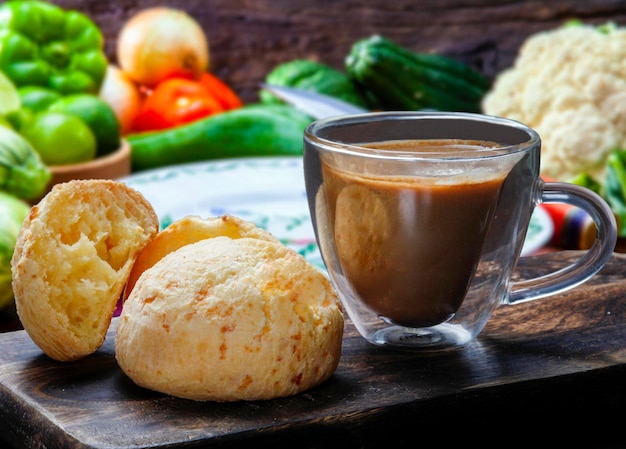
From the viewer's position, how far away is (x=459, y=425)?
0.65m

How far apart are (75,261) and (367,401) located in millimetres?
242

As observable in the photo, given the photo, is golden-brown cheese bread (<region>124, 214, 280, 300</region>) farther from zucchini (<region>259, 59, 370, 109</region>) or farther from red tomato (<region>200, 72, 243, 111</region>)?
red tomato (<region>200, 72, 243, 111</region>)

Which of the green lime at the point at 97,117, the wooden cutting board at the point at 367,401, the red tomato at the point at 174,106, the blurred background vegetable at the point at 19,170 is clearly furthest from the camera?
the red tomato at the point at 174,106

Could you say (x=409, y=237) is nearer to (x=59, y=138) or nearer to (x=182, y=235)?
(x=182, y=235)

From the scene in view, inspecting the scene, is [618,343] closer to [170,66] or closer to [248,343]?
[248,343]

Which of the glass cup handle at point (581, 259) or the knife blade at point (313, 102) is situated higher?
the glass cup handle at point (581, 259)

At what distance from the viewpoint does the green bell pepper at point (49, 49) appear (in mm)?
2023

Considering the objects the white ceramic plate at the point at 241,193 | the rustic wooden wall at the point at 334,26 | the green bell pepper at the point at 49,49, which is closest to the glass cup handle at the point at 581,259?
the white ceramic plate at the point at 241,193

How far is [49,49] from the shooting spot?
2100mm

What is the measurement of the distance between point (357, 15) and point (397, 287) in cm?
197

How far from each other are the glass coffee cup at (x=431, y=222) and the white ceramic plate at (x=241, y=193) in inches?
21.3

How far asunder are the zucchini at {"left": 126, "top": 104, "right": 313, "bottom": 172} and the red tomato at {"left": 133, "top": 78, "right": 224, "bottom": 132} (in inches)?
6.0

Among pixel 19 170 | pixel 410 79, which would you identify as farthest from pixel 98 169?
pixel 410 79

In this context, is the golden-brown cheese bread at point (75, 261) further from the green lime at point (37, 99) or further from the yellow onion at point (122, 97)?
the yellow onion at point (122, 97)
